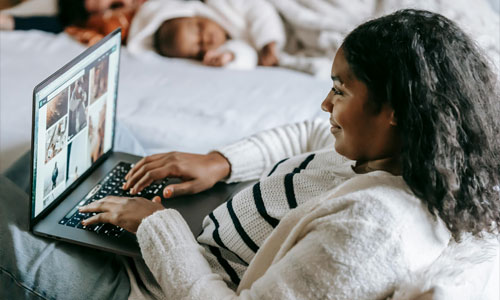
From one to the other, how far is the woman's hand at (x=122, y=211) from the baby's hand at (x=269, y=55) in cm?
106

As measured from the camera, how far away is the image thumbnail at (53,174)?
96 centimetres

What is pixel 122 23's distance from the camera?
2.10 meters

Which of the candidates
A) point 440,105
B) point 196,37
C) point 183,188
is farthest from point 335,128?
point 196,37

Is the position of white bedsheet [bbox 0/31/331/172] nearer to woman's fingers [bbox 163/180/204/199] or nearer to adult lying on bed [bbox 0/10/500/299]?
woman's fingers [bbox 163/180/204/199]

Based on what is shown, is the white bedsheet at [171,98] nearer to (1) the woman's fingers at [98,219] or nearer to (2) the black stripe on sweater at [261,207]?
(1) the woman's fingers at [98,219]

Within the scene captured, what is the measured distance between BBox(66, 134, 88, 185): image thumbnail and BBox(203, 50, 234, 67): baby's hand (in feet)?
Answer: 2.74

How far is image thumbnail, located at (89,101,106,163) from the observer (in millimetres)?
1116

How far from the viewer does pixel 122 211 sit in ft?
3.09

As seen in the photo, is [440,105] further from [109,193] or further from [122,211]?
[109,193]

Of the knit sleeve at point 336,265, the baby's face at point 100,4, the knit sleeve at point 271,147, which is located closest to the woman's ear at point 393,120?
the knit sleeve at point 336,265

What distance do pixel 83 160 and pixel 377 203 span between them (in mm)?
638

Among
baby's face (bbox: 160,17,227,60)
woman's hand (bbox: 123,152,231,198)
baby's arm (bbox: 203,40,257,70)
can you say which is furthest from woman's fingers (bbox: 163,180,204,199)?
baby's face (bbox: 160,17,227,60)

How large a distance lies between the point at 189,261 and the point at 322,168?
27 centimetres

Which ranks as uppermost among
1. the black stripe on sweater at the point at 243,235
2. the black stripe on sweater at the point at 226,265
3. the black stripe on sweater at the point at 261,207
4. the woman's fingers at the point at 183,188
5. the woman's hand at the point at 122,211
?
the black stripe on sweater at the point at 261,207
